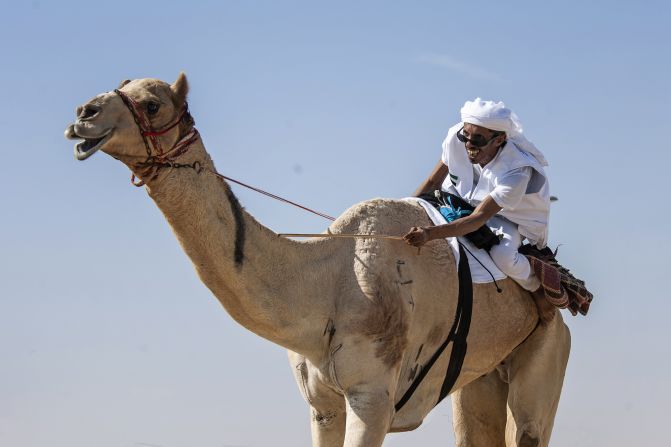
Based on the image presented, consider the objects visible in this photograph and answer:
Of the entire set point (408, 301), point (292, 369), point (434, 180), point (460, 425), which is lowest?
point (460, 425)

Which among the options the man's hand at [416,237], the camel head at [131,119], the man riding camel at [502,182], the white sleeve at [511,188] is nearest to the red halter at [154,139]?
the camel head at [131,119]

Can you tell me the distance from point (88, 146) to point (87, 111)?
22 centimetres

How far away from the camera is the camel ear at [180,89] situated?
8430 millimetres

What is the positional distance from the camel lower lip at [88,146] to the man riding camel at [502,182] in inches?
108

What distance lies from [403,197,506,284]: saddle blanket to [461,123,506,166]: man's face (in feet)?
1.70

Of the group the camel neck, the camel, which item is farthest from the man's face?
the camel neck

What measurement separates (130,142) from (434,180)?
133 inches

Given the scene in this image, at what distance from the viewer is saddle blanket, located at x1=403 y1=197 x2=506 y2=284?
9789 mm

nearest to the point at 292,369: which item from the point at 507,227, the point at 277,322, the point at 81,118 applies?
the point at 277,322

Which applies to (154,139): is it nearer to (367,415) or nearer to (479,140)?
(367,415)

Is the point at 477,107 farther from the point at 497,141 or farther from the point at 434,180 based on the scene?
the point at 434,180

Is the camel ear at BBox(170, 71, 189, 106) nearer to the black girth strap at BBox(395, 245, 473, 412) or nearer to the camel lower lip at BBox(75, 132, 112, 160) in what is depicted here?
the camel lower lip at BBox(75, 132, 112, 160)

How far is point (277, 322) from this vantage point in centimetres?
885

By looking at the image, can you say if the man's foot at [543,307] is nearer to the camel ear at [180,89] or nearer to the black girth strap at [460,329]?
the black girth strap at [460,329]
